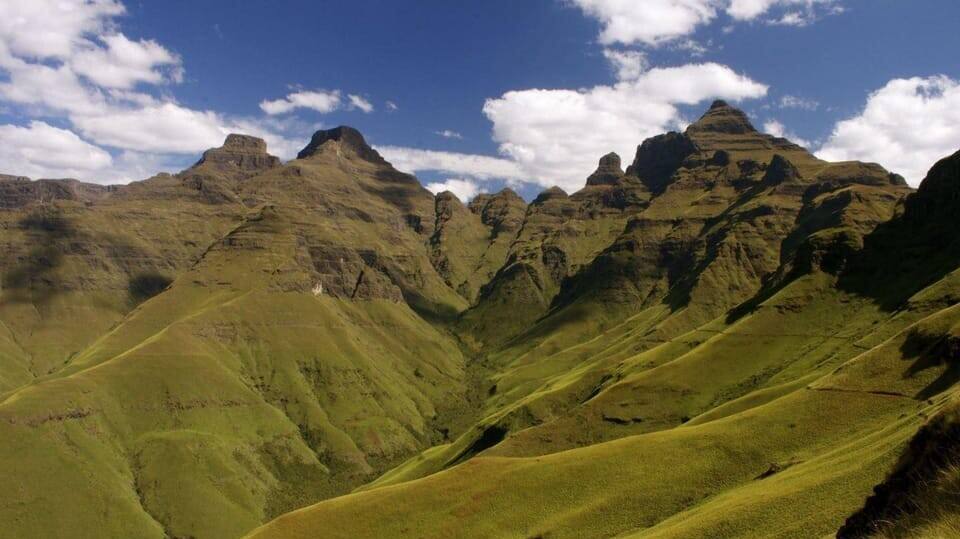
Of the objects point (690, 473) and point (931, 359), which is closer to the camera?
point (690, 473)

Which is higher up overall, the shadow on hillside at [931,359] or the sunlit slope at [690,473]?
the shadow on hillside at [931,359]

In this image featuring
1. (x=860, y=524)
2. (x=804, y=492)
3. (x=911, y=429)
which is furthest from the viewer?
(x=911, y=429)

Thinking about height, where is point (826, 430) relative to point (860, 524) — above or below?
below

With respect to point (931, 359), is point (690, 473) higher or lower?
lower

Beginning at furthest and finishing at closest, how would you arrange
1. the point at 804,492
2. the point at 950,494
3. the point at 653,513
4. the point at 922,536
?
1. the point at 653,513
2. the point at 804,492
3. the point at 950,494
4. the point at 922,536

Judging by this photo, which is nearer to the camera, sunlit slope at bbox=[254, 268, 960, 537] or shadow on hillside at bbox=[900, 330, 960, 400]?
sunlit slope at bbox=[254, 268, 960, 537]

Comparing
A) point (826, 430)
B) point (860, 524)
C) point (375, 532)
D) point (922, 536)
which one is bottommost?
point (375, 532)

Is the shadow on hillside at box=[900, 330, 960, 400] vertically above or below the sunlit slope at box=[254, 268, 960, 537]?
above

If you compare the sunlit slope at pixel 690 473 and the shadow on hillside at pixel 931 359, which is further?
the shadow on hillside at pixel 931 359

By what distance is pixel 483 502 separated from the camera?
5231 inches

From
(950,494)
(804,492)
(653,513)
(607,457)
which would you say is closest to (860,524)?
(950,494)

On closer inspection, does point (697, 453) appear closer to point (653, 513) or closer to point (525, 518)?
point (653, 513)

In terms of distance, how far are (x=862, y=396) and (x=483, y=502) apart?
265 feet

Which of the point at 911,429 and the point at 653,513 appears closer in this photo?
the point at 911,429
